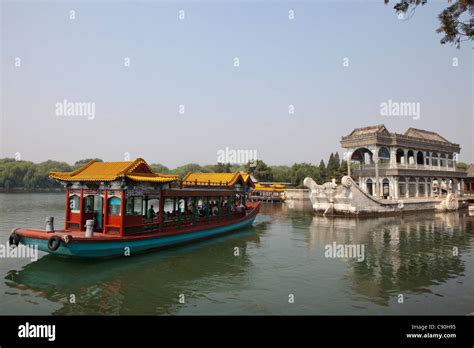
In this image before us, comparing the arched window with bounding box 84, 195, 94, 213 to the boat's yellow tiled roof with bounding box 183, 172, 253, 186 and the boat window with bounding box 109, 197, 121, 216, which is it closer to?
the boat window with bounding box 109, 197, 121, 216

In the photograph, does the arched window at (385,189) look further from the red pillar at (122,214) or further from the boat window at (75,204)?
the boat window at (75,204)

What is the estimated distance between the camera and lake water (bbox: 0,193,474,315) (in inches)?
348

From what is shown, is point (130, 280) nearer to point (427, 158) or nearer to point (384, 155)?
point (384, 155)

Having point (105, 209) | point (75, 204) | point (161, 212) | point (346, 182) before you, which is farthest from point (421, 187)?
point (75, 204)

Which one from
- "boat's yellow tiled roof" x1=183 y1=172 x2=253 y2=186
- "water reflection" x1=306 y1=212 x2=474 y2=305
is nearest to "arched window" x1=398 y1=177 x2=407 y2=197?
"water reflection" x1=306 y1=212 x2=474 y2=305

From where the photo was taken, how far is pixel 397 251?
53.5 feet

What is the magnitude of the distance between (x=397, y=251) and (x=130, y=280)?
12161 millimetres

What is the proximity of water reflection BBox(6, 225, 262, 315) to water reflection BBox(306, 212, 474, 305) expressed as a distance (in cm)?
422

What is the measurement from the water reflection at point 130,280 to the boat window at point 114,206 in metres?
1.80

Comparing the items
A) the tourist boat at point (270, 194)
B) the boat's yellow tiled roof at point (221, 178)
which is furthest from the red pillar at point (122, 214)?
the tourist boat at point (270, 194)
